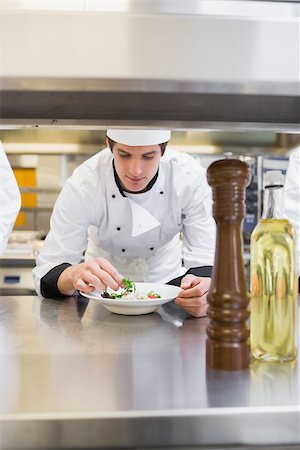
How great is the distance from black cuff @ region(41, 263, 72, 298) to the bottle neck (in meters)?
0.76

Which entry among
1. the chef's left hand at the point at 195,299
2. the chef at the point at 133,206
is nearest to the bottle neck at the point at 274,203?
the chef's left hand at the point at 195,299

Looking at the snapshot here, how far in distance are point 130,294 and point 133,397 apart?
1.91ft

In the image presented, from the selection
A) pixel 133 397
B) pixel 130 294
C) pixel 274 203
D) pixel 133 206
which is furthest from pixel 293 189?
pixel 133 397

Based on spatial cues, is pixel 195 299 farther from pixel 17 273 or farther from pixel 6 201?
pixel 17 273

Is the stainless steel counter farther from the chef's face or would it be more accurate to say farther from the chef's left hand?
the chef's face

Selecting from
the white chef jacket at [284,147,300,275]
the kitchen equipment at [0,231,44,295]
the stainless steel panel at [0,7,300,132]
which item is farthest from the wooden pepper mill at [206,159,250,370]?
the kitchen equipment at [0,231,44,295]

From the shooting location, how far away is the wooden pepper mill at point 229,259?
1.91ft

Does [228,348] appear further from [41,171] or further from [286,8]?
[41,171]

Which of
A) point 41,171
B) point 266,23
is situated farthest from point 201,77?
point 41,171

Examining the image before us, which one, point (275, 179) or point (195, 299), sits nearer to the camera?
point (275, 179)

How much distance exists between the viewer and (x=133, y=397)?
514mm

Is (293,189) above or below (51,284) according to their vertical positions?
above

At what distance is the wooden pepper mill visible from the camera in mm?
583

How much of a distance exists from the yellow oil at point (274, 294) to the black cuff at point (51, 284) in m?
0.72
